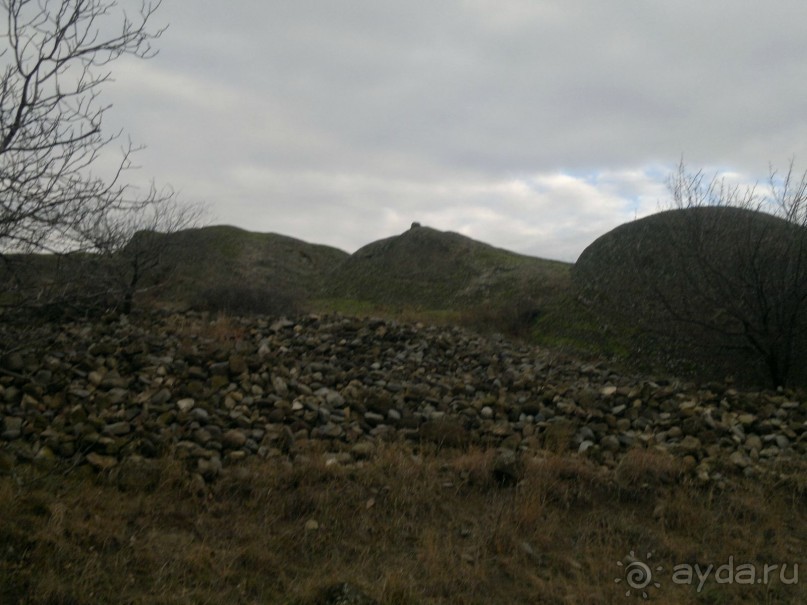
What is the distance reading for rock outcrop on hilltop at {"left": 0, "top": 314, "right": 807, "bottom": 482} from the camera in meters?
5.62

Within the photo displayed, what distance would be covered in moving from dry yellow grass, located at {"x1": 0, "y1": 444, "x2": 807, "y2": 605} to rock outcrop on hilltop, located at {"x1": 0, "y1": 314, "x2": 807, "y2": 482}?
34cm

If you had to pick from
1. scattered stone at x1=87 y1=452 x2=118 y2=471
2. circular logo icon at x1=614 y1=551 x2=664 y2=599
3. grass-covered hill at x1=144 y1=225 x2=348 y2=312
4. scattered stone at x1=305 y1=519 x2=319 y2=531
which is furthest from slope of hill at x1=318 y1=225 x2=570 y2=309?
scattered stone at x1=87 y1=452 x2=118 y2=471

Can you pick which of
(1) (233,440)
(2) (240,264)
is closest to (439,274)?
(2) (240,264)

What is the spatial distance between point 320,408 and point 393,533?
215 centimetres

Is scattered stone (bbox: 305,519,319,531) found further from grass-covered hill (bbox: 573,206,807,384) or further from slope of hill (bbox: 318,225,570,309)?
slope of hill (bbox: 318,225,570,309)

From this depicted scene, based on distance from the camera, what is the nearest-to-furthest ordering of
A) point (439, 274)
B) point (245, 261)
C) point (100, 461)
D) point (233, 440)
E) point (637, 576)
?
point (637, 576) → point (100, 461) → point (233, 440) → point (439, 274) → point (245, 261)

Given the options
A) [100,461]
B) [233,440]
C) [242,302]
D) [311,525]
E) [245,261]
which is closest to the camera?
[311,525]

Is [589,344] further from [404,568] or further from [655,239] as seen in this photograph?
[404,568]

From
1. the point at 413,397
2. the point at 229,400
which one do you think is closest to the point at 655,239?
the point at 413,397

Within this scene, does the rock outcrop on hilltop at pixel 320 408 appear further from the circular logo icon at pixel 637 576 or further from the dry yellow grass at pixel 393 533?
the circular logo icon at pixel 637 576

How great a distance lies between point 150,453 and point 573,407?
436cm

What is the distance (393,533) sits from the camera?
4.72 metres

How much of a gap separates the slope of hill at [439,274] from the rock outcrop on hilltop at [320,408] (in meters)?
7.33

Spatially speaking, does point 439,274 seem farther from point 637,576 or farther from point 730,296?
point 637,576
